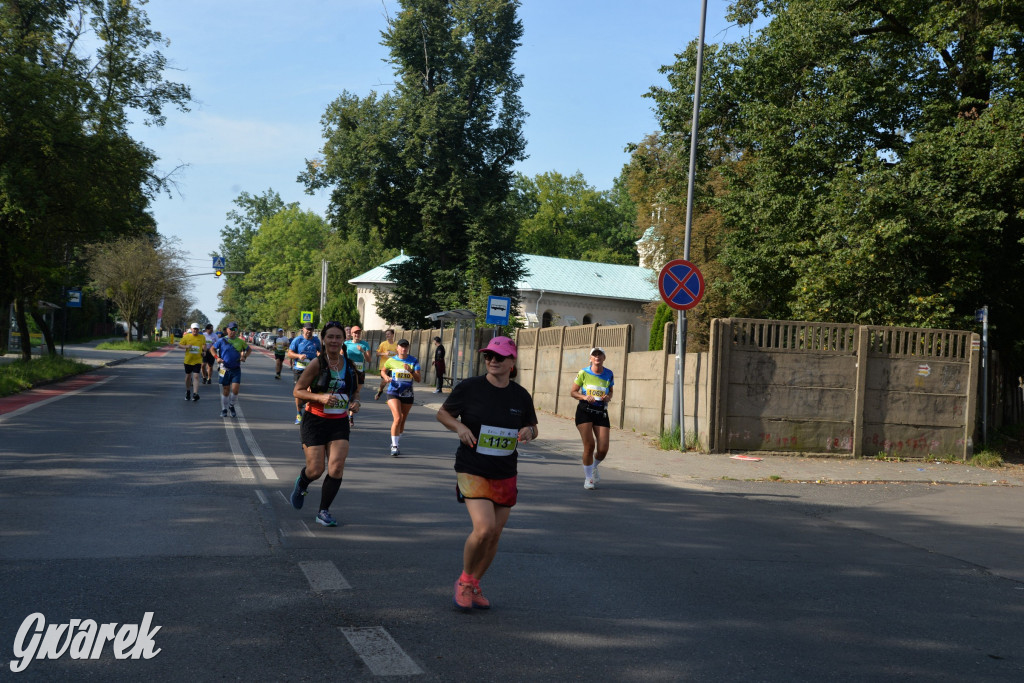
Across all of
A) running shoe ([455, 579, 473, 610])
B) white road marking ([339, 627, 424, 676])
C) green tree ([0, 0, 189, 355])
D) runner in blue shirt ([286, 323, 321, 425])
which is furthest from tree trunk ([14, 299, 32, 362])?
white road marking ([339, 627, 424, 676])

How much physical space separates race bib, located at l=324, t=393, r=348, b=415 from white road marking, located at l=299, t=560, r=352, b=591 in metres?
1.76

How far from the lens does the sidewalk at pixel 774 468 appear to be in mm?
13914

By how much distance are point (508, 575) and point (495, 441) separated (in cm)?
128

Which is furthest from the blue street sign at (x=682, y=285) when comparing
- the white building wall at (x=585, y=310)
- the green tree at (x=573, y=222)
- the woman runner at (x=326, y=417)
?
the green tree at (x=573, y=222)

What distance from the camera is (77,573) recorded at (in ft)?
19.6

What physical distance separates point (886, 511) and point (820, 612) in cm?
571

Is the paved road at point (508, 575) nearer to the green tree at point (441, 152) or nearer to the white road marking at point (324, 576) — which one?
the white road marking at point (324, 576)

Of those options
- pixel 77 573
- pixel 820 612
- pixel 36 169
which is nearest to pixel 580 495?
pixel 820 612

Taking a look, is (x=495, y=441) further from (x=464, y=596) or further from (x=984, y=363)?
Answer: (x=984, y=363)

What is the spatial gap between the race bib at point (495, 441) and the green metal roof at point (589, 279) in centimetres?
6097

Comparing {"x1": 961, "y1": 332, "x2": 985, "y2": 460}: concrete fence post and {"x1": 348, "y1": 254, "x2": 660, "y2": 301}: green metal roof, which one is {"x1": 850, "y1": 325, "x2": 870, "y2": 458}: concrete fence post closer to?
{"x1": 961, "y1": 332, "x2": 985, "y2": 460}: concrete fence post

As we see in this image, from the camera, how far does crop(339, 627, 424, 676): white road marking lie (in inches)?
172

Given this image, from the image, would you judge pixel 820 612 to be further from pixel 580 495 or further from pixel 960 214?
pixel 960 214

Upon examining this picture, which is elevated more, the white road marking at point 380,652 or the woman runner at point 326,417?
the woman runner at point 326,417
